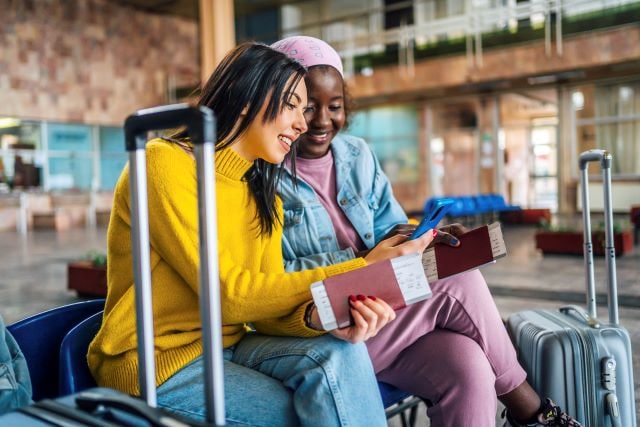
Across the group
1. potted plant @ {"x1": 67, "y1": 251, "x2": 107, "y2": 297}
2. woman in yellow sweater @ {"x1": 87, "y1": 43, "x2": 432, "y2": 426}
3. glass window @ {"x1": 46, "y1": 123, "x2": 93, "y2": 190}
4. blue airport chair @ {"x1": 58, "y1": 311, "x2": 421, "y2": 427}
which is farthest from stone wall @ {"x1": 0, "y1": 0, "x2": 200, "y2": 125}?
woman in yellow sweater @ {"x1": 87, "y1": 43, "x2": 432, "y2": 426}

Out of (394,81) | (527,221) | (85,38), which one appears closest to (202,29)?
(394,81)

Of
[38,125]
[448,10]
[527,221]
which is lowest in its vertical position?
[527,221]

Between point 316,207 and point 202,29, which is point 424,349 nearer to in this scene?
point 316,207

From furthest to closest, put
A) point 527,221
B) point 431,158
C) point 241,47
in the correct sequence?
point 431,158 → point 527,221 → point 241,47

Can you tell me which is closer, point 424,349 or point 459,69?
point 424,349

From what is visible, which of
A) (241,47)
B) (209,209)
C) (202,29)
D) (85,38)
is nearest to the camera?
(209,209)

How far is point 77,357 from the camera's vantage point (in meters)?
1.47

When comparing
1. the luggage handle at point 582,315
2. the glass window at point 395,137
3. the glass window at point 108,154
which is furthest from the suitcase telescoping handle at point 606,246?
the glass window at point 108,154

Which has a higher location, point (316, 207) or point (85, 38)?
point (85, 38)

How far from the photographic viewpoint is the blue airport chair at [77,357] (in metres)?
1.43

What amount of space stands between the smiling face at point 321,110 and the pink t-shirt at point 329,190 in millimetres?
31

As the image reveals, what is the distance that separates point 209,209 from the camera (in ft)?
3.11

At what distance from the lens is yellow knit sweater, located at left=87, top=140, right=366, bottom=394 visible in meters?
1.31

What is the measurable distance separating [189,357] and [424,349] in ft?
2.31
